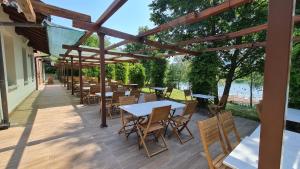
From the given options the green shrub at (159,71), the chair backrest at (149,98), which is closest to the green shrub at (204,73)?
the chair backrest at (149,98)

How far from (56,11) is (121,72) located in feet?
41.6

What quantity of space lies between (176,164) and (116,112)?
154 inches

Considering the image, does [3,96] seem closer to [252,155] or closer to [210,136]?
[210,136]

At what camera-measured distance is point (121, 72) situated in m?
15.9

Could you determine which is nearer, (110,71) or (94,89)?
(94,89)

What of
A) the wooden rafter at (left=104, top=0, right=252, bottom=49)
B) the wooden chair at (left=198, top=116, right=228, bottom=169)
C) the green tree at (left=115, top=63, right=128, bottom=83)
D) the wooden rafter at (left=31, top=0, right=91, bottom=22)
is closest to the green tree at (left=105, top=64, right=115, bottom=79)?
the green tree at (left=115, top=63, right=128, bottom=83)

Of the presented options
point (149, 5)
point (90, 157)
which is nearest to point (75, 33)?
point (90, 157)

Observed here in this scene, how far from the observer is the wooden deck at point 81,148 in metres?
2.95

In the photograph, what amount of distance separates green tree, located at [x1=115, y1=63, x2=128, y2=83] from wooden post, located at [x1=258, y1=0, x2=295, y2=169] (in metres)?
15.0

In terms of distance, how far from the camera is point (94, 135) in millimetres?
4156

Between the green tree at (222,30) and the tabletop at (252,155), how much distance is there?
17.8 ft

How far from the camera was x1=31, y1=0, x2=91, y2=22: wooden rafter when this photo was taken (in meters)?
3.00

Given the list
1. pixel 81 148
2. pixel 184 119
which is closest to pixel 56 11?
pixel 81 148

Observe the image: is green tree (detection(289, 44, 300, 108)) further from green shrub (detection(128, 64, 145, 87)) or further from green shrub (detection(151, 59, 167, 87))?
green shrub (detection(128, 64, 145, 87))
